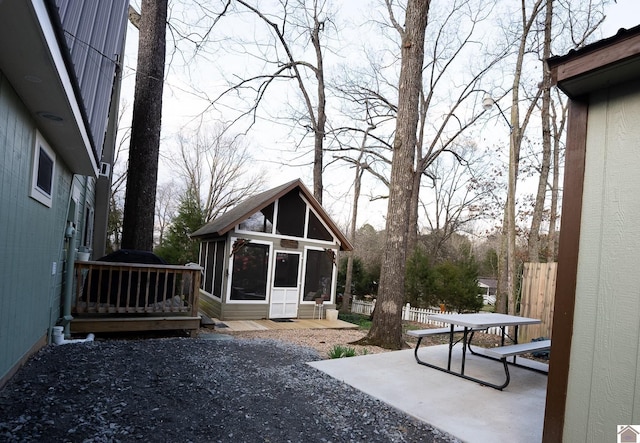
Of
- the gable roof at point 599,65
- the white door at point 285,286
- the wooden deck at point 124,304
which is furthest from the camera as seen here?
the white door at point 285,286

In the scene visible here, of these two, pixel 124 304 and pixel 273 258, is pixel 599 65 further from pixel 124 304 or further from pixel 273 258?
pixel 273 258

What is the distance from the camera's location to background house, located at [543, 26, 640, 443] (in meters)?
2.15

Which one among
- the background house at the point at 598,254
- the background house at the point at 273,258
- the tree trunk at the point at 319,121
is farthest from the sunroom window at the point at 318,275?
the background house at the point at 598,254

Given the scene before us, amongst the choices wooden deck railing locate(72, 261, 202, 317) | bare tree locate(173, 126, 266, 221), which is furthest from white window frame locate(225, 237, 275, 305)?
bare tree locate(173, 126, 266, 221)

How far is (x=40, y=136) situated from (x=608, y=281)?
473 centimetres

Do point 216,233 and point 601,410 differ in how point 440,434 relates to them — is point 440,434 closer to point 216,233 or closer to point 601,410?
point 601,410

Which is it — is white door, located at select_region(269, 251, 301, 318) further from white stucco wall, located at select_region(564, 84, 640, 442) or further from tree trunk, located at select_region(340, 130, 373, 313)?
white stucco wall, located at select_region(564, 84, 640, 442)

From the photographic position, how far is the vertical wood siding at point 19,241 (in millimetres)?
2805

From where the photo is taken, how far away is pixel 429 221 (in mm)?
23297

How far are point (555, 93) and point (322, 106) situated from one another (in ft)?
29.1

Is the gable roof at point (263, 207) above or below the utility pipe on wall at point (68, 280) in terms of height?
above

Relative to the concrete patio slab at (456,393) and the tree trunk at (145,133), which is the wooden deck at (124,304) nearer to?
the tree trunk at (145,133)

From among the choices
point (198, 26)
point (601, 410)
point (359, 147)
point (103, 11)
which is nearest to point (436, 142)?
point (359, 147)

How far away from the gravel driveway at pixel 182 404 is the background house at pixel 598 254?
3.31 ft
